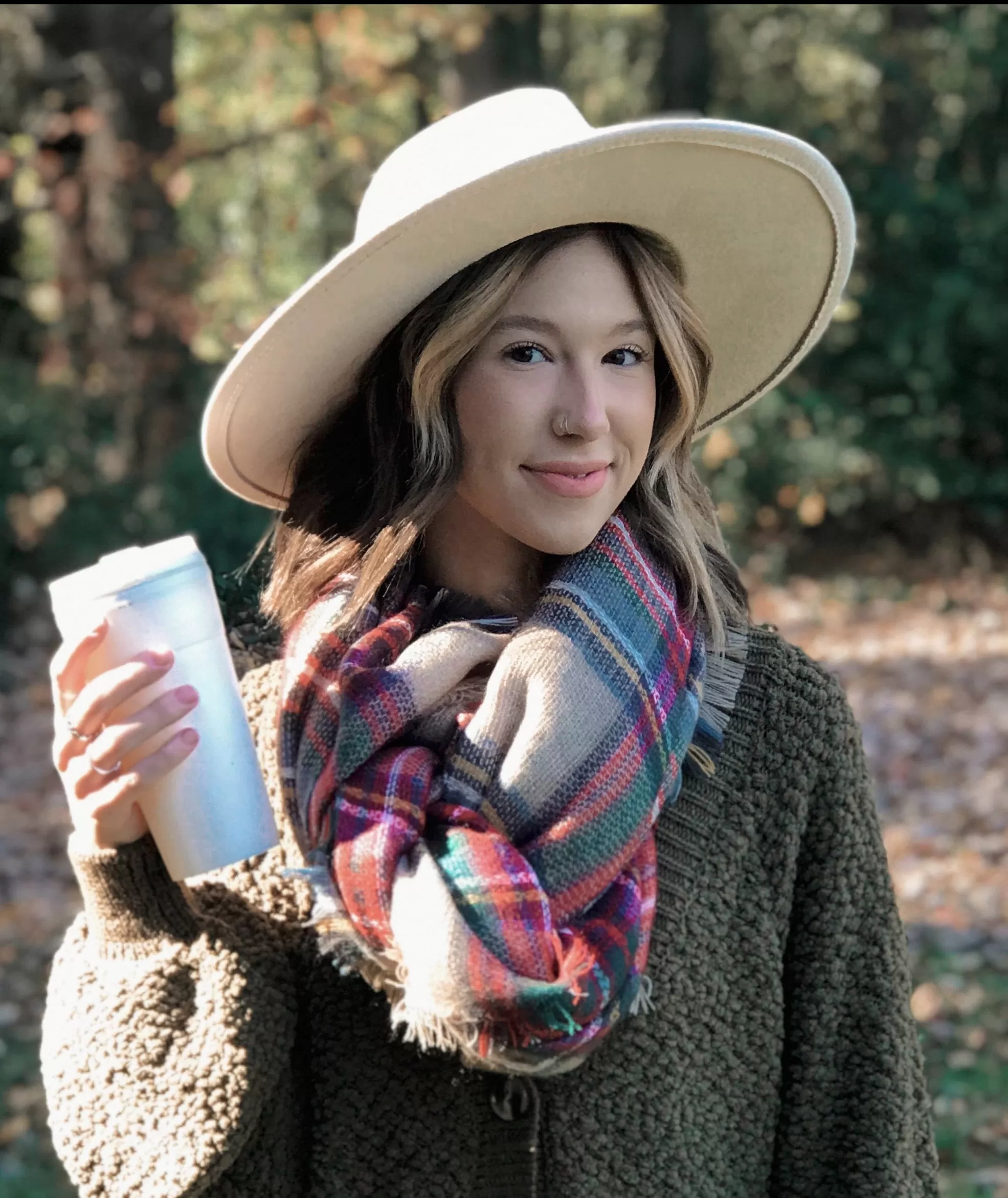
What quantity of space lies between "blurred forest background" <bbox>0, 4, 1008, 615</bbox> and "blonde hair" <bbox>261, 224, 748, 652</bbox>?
210 inches

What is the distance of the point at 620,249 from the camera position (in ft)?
6.10

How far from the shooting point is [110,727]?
1614 mm

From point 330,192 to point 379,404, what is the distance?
1115cm

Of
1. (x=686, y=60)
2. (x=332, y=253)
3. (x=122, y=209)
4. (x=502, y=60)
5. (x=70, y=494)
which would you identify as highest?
(x=502, y=60)

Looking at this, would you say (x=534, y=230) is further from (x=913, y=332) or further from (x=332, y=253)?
(x=332, y=253)

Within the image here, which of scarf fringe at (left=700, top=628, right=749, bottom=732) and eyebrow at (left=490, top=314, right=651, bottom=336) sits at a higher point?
eyebrow at (left=490, top=314, right=651, bottom=336)

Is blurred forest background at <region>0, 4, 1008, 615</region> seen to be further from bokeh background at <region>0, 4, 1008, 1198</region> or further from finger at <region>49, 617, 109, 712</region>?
finger at <region>49, 617, 109, 712</region>

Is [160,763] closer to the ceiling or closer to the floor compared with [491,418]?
closer to the floor

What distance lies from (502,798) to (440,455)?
44 cm

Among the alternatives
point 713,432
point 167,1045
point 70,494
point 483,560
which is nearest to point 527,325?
point 483,560

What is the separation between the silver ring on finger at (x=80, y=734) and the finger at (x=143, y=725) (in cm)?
2

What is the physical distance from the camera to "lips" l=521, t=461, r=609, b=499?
1774 mm

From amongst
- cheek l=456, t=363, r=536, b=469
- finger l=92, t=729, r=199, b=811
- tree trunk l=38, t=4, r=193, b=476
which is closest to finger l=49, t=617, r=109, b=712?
finger l=92, t=729, r=199, b=811

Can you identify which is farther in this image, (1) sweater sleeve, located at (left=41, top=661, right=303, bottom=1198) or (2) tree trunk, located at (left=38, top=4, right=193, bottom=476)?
(2) tree trunk, located at (left=38, top=4, right=193, bottom=476)
